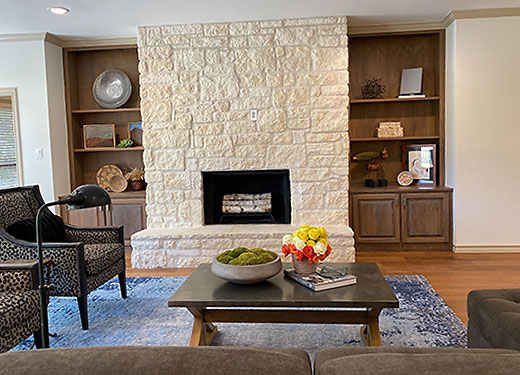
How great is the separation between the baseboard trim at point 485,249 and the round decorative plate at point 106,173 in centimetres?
411

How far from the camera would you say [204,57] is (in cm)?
486

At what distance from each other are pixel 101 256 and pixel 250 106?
2.28m

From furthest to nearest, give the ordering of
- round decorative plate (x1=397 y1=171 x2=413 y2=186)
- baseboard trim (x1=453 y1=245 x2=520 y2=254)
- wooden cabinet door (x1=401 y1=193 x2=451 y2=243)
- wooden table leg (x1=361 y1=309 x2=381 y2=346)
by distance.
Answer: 1. round decorative plate (x1=397 y1=171 x2=413 y2=186)
2. wooden cabinet door (x1=401 y1=193 x2=451 y2=243)
3. baseboard trim (x1=453 y1=245 x2=520 y2=254)
4. wooden table leg (x1=361 y1=309 x2=381 y2=346)

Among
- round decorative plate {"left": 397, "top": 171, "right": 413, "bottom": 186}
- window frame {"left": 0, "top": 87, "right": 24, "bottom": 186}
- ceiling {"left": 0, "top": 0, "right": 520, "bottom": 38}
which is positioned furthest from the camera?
round decorative plate {"left": 397, "top": 171, "right": 413, "bottom": 186}

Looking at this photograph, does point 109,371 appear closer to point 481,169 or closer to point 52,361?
point 52,361

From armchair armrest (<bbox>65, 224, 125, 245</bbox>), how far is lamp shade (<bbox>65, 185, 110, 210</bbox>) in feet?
6.31

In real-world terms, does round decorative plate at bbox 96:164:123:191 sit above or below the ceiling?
below

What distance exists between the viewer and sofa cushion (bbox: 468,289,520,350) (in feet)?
5.82

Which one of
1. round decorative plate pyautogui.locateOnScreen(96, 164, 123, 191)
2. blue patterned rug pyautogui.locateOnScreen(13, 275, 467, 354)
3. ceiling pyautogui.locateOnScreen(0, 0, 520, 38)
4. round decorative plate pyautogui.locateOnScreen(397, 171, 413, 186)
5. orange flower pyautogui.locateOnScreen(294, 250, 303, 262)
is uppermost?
ceiling pyautogui.locateOnScreen(0, 0, 520, 38)

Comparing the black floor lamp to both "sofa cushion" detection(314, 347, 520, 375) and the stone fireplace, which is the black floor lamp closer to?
"sofa cushion" detection(314, 347, 520, 375)

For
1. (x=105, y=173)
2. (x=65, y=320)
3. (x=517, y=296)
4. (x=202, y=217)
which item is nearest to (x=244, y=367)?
(x=517, y=296)

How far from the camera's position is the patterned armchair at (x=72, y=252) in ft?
10.2

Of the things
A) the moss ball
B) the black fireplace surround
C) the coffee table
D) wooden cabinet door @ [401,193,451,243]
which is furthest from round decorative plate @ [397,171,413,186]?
the moss ball

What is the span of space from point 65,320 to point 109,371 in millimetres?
2619
